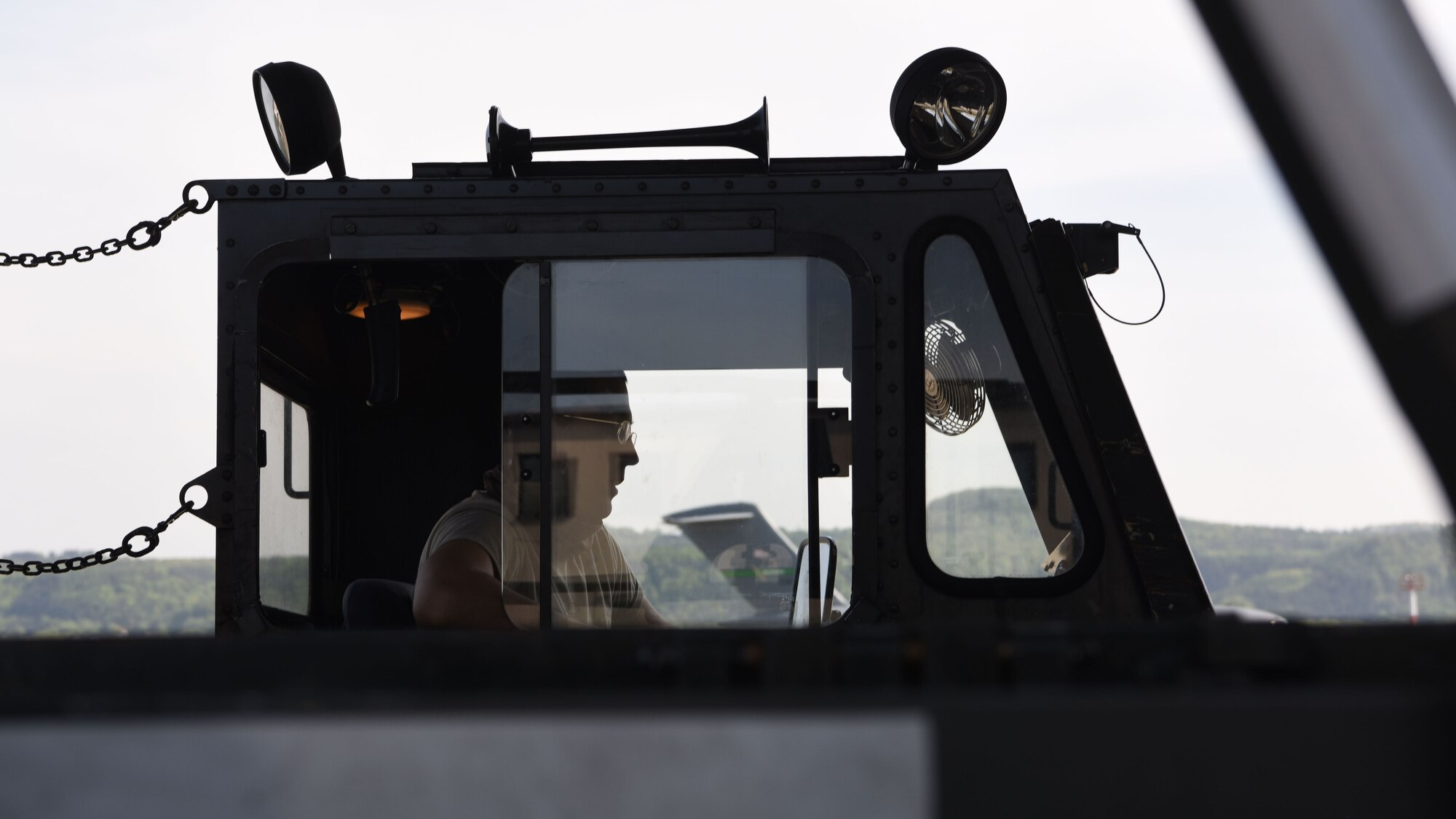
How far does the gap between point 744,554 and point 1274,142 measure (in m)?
2.25

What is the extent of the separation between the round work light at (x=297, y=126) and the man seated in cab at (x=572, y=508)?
29.1 inches

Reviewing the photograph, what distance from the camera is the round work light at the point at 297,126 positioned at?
3.07 metres

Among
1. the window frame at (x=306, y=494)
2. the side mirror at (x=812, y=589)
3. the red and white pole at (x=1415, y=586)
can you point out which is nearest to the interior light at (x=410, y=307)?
the window frame at (x=306, y=494)

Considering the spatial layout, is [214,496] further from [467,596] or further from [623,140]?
[623,140]

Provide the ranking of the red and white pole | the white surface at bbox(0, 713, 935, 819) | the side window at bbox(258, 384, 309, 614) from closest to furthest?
the white surface at bbox(0, 713, 935, 819), the red and white pole, the side window at bbox(258, 384, 309, 614)

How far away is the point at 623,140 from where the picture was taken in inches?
119

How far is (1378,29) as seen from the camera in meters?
0.66

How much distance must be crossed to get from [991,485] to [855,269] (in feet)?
1.92

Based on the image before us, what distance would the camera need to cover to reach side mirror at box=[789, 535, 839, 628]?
2838 millimetres

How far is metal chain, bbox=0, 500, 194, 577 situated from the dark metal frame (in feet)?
0.39

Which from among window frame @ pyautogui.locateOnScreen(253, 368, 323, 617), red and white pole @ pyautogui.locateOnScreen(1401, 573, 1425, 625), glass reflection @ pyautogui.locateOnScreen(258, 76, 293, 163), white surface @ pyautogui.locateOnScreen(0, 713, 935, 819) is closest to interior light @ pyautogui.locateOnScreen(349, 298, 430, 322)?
window frame @ pyautogui.locateOnScreen(253, 368, 323, 617)

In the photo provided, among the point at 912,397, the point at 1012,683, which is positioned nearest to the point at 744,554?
the point at 912,397

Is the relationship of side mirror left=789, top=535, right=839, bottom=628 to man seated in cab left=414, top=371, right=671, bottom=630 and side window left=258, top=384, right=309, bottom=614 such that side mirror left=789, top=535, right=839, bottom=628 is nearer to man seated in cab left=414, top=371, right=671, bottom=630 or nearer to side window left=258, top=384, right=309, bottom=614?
man seated in cab left=414, top=371, right=671, bottom=630

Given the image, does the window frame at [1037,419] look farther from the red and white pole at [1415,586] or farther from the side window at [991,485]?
the red and white pole at [1415,586]
